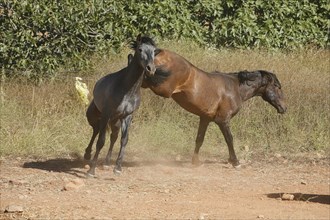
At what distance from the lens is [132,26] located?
13.8 meters

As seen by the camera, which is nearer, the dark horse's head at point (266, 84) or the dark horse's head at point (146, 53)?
the dark horse's head at point (146, 53)

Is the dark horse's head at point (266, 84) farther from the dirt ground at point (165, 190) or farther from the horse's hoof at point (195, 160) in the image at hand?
the horse's hoof at point (195, 160)

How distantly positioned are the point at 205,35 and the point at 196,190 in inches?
293

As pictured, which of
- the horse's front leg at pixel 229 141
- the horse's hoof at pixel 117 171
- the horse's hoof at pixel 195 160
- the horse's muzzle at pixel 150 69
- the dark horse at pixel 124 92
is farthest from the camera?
the horse's hoof at pixel 195 160

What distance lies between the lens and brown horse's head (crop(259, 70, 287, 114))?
10.1 meters

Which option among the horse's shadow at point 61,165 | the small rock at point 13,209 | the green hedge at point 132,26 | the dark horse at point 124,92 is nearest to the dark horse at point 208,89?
the dark horse at point 124,92

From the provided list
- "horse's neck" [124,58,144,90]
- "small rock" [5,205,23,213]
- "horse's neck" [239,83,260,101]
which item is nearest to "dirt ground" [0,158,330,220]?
"small rock" [5,205,23,213]

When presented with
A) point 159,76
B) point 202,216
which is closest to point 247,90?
point 159,76

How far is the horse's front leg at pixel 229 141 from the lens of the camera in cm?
966

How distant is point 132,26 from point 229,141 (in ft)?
15.8

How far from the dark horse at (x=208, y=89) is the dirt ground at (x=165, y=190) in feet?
2.32

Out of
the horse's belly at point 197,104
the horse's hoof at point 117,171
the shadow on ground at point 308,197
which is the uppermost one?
the horse's belly at point 197,104

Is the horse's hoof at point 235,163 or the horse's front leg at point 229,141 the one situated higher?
the horse's front leg at point 229,141

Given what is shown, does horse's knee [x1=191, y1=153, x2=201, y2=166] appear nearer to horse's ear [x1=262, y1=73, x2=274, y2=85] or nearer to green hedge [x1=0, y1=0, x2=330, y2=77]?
horse's ear [x1=262, y1=73, x2=274, y2=85]
